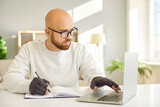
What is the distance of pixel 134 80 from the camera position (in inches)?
49.1

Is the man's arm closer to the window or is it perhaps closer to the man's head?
the man's head

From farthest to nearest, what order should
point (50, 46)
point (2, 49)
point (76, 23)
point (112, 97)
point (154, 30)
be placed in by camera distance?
point (76, 23) < point (154, 30) < point (2, 49) < point (50, 46) < point (112, 97)

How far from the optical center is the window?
5070 mm

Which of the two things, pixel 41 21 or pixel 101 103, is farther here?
pixel 41 21

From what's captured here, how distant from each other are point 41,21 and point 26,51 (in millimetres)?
3768

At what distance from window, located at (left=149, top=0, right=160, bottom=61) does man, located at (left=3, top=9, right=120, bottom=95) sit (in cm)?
360

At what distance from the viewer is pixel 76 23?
5629 mm

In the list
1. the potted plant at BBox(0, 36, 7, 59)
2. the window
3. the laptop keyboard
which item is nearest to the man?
the laptop keyboard

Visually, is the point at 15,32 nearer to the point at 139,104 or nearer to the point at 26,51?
the point at 26,51

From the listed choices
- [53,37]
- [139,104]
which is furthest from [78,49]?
[139,104]

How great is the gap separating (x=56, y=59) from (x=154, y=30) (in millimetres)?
3916

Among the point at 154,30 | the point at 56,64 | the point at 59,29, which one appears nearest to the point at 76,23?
the point at 154,30

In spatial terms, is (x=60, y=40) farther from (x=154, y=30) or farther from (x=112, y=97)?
(x=154, y=30)

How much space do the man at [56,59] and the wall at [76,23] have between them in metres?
3.70
